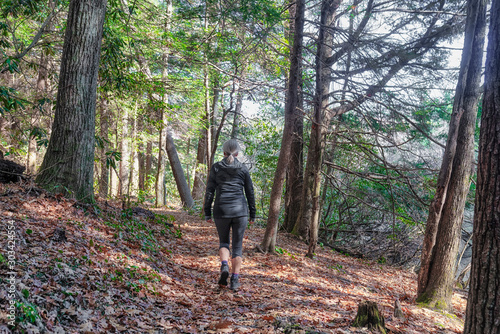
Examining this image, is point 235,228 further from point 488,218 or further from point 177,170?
point 177,170

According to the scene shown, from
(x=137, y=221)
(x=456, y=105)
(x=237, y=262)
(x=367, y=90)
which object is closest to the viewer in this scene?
(x=237, y=262)

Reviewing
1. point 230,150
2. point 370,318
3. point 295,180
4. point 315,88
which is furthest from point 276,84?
point 370,318

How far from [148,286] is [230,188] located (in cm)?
186

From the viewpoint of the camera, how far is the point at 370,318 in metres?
3.87

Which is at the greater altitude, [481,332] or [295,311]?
[481,332]

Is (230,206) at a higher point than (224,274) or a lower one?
higher

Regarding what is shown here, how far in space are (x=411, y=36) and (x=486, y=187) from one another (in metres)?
8.26

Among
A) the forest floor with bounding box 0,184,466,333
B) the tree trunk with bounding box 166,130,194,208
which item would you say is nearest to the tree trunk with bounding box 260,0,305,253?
the forest floor with bounding box 0,184,466,333

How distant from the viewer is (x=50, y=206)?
18.0 feet

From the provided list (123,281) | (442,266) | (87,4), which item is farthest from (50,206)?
(442,266)

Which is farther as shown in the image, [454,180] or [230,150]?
[454,180]

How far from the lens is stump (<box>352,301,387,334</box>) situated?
3.84 metres

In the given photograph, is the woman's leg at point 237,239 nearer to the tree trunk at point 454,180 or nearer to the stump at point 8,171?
Result: the tree trunk at point 454,180

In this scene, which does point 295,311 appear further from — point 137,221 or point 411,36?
point 411,36
